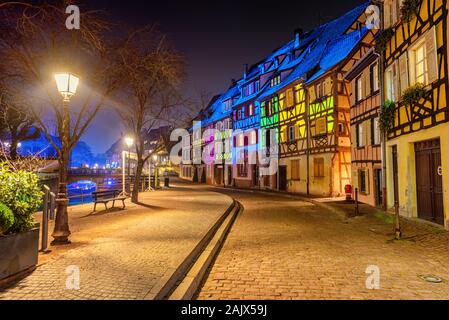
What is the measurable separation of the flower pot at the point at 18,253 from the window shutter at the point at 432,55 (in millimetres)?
11117

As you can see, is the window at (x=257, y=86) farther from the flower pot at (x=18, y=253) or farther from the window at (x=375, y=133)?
the flower pot at (x=18, y=253)

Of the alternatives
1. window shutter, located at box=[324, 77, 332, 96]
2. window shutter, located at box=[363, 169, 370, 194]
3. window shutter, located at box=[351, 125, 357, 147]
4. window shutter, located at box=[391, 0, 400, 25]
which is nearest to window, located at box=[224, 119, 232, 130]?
window shutter, located at box=[324, 77, 332, 96]

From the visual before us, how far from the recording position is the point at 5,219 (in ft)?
15.4

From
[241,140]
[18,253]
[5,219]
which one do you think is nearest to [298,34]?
[241,140]

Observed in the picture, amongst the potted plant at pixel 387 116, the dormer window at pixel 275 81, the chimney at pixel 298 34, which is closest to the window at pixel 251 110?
the dormer window at pixel 275 81

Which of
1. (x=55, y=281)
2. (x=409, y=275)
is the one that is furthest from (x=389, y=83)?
(x=55, y=281)

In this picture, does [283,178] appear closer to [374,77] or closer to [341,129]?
[341,129]

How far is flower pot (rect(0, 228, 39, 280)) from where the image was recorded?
14.9 feet

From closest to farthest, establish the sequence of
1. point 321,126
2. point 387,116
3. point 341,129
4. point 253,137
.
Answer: point 387,116, point 341,129, point 321,126, point 253,137

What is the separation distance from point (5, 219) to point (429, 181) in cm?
1169

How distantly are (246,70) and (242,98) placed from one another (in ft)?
19.8

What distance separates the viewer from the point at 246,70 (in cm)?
3912

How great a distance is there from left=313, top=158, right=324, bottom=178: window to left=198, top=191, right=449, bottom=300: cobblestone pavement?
1123 cm

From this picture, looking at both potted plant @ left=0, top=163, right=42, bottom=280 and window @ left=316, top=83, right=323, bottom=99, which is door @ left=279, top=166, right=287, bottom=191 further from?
potted plant @ left=0, top=163, right=42, bottom=280
